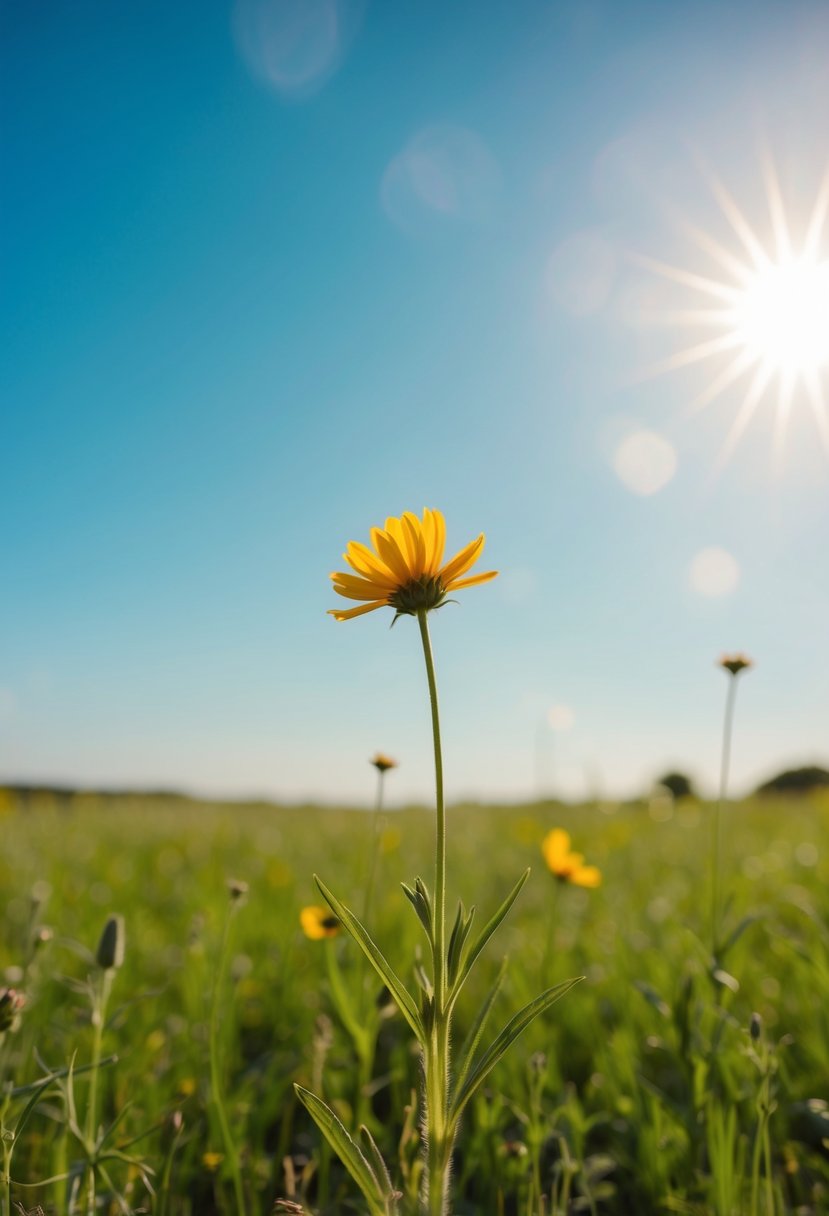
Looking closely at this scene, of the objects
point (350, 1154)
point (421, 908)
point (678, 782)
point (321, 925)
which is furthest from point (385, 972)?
point (678, 782)

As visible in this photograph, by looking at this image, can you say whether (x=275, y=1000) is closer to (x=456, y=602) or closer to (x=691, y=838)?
(x=456, y=602)

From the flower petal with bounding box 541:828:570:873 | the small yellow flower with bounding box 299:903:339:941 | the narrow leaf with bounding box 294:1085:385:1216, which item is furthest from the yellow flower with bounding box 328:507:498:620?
the flower petal with bounding box 541:828:570:873

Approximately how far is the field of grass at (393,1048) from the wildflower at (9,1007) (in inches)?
1.0

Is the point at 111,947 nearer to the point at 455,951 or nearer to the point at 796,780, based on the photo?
the point at 455,951

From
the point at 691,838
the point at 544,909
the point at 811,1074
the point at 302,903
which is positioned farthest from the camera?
the point at 691,838

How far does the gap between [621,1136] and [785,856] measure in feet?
10.5

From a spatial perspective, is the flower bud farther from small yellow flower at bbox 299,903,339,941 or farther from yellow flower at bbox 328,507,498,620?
yellow flower at bbox 328,507,498,620

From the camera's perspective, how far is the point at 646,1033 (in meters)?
2.36

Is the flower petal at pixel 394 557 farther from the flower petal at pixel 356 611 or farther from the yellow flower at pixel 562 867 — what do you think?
the yellow flower at pixel 562 867

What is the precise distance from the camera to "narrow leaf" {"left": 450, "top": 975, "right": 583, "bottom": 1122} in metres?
0.92

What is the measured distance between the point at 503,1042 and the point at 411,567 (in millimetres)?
651

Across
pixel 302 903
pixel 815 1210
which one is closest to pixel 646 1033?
pixel 815 1210

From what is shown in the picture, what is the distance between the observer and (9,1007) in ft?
3.83

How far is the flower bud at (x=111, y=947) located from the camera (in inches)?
55.5
